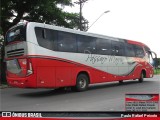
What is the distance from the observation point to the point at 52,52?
7.79 metres

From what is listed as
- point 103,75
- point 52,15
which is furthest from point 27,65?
point 52,15

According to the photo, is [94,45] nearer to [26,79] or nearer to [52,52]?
[52,52]

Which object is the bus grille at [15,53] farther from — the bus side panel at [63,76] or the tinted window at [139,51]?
the tinted window at [139,51]

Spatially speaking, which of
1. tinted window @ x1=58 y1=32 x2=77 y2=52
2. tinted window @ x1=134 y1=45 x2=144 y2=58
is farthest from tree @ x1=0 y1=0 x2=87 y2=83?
tinted window @ x1=58 y1=32 x2=77 y2=52

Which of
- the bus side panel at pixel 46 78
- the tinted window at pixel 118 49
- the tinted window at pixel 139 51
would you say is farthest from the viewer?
the bus side panel at pixel 46 78

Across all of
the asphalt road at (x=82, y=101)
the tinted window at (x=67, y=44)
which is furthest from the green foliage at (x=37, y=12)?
the tinted window at (x=67, y=44)

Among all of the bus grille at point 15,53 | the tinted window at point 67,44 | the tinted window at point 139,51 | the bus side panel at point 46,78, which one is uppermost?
the tinted window at point 67,44

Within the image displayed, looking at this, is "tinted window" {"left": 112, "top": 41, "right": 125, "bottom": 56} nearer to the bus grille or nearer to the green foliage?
the bus grille

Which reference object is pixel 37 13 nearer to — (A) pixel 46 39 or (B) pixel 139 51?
(B) pixel 139 51

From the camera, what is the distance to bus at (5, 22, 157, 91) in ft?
22.6

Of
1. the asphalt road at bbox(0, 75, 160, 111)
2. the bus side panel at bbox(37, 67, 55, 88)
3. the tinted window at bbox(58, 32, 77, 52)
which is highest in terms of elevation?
the tinted window at bbox(58, 32, 77, 52)

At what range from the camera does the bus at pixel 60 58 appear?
22.6 feet

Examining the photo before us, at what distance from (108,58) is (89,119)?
15.0ft

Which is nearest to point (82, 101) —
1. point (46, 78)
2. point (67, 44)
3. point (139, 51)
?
point (139, 51)
